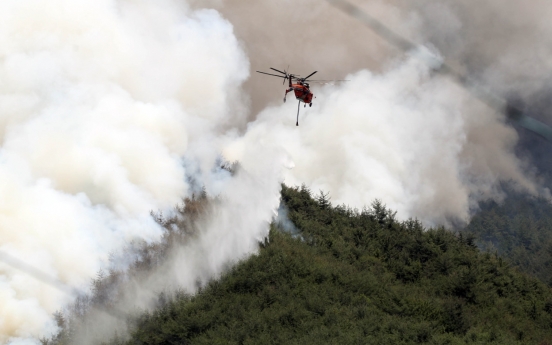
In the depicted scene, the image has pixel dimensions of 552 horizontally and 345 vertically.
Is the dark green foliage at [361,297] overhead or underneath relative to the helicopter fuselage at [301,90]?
underneath

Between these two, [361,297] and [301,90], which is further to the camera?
[361,297]

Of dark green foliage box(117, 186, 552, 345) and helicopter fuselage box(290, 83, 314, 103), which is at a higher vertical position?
helicopter fuselage box(290, 83, 314, 103)

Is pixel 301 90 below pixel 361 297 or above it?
above

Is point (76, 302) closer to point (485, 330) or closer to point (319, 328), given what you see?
point (319, 328)

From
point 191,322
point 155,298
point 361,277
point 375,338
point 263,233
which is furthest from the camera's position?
point 263,233

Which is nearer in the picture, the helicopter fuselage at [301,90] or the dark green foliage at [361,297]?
the helicopter fuselage at [301,90]

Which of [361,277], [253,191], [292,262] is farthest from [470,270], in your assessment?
[253,191]

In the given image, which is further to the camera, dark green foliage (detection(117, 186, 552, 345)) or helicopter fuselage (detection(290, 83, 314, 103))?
dark green foliage (detection(117, 186, 552, 345))

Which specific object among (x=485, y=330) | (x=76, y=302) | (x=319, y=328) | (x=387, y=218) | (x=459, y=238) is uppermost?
(x=387, y=218)
